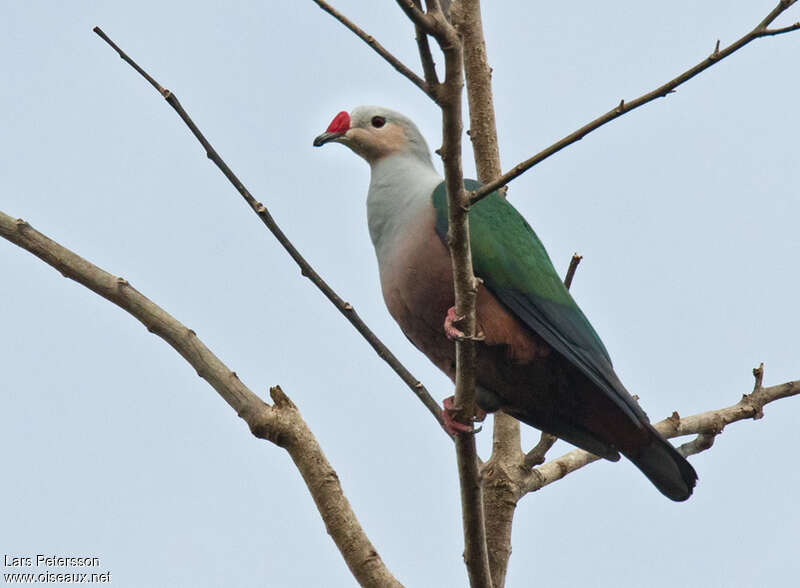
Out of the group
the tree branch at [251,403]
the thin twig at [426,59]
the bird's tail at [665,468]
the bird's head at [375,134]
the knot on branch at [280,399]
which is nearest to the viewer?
the thin twig at [426,59]

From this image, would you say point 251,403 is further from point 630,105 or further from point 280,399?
point 630,105

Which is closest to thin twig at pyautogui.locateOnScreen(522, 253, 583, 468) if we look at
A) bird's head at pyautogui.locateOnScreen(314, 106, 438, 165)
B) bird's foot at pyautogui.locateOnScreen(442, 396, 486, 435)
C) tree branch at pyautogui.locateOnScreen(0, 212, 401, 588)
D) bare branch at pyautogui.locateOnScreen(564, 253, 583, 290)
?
bare branch at pyautogui.locateOnScreen(564, 253, 583, 290)

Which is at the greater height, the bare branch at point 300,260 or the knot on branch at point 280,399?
the bare branch at point 300,260

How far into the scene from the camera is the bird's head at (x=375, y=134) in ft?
15.4

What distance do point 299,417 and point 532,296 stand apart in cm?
126

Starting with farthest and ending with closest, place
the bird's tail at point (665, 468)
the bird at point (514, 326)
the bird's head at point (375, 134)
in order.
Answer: the bird's head at point (375, 134)
the bird's tail at point (665, 468)
the bird at point (514, 326)

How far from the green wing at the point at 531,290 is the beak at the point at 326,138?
724 millimetres

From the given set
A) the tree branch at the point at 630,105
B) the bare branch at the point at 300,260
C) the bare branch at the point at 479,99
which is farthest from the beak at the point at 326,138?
the tree branch at the point at 630,105

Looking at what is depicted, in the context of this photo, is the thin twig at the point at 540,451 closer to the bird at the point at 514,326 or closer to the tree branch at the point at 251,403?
the bird at the point at 514,326

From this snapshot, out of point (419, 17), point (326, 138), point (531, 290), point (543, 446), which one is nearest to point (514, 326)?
point (531, 290)

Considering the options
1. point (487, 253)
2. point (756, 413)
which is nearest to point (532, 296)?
point (487, 253)

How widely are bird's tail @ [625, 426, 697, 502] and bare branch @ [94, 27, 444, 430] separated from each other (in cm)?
105

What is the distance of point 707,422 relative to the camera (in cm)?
430

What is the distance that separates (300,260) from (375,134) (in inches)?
60.8
